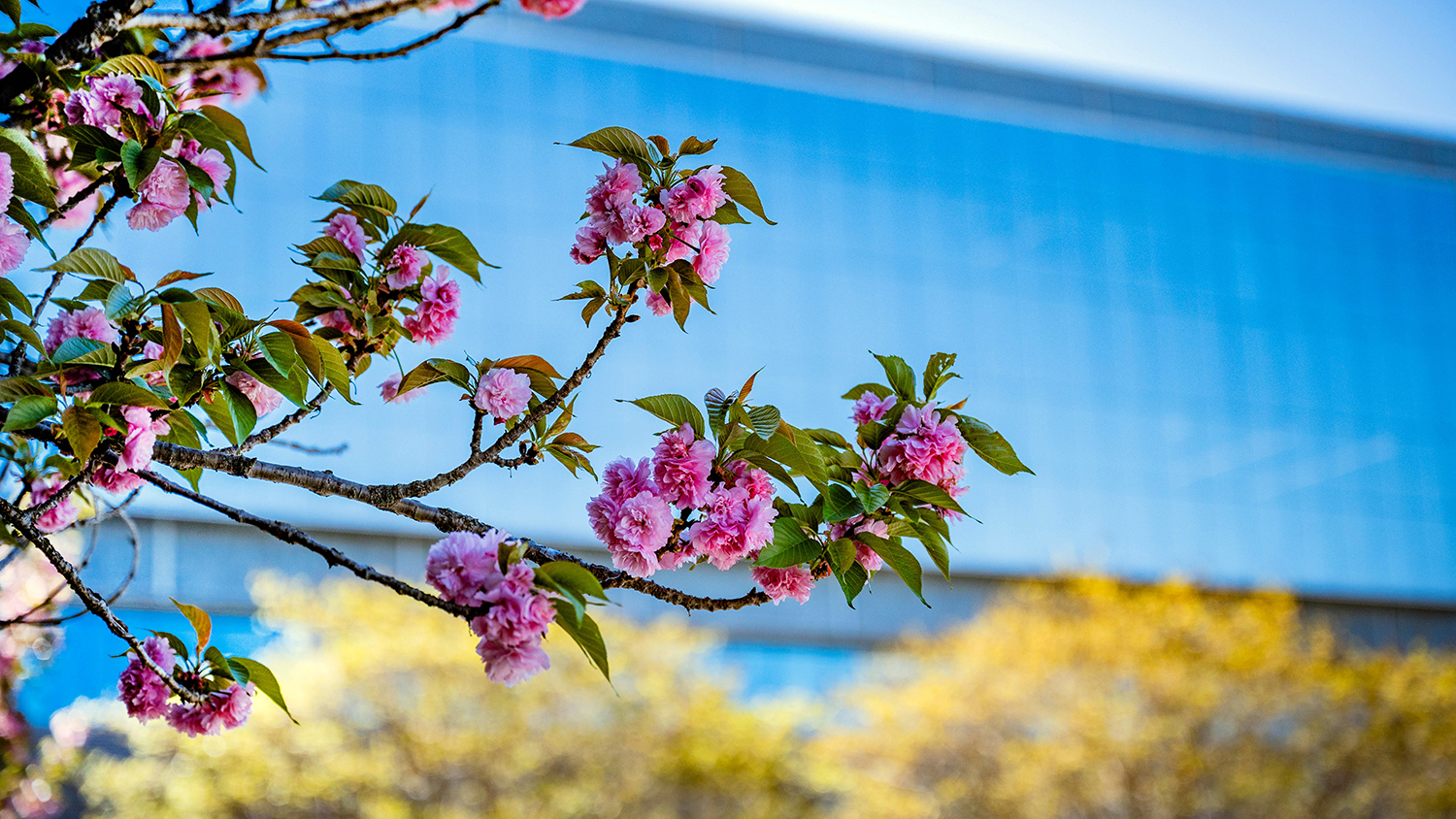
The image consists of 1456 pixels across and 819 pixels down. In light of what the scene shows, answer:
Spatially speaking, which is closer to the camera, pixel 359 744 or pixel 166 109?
pixel 166 109

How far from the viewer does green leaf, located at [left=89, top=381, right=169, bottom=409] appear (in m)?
0.94

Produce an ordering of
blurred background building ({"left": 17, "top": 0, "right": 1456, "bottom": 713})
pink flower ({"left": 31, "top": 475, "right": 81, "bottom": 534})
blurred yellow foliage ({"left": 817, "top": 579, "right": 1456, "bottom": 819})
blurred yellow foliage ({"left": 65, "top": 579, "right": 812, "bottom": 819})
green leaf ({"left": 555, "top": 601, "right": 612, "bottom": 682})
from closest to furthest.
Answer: green leaf ({"left": 555, "top": 601, "right": 612, "bottom": 682})
pink flower ({"left": 31, "top": 475, "right": 81, "bottom": 534})
blurred yellow foliage ({"left": 65, "top": 579, "right": 812, "bottom": 819})
blurred yellow foliage ({"left": 817, "top": 579, "right": 1456, "bottom": 819})
blurred background building ({"left": 17, "top": 0, "right": 1456, "bottom": 713})

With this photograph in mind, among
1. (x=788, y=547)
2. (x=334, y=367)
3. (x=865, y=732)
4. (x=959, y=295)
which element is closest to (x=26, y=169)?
(x=334, y=367)

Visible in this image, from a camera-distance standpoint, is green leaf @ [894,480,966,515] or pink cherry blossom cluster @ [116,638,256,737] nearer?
green leaf @ [894,480,966,515]

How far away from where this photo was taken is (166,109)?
1.11 m

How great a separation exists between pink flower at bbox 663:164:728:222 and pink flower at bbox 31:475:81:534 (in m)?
0.88

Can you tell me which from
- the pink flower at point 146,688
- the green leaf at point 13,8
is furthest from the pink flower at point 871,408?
the green leaf at point 13,8

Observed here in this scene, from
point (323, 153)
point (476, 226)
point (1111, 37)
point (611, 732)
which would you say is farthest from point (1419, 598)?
point (323, 153)

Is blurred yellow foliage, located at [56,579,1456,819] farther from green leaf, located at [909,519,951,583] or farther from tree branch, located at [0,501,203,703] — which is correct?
green leaf, located at [909,519,951,583]

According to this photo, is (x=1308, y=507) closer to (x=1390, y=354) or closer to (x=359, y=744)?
(x=1390, y=354)

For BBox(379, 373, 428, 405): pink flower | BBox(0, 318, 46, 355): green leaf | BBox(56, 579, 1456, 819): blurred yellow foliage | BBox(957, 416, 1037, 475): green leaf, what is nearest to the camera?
BBox(0, 318, 46, 355): green leaf

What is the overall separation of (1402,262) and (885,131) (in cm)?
526

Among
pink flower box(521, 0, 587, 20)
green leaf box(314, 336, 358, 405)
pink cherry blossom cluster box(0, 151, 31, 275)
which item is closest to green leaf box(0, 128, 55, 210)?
pink cherry blossom cluster box(0, 151, 31, 275)

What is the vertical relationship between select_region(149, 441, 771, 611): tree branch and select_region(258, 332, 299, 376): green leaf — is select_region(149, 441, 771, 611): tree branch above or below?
below
